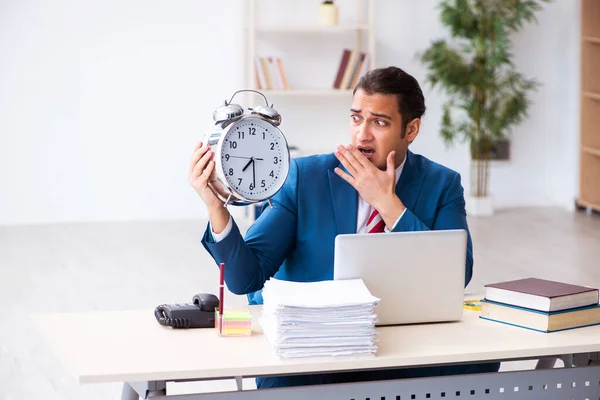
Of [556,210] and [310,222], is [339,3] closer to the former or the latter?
[556,210]

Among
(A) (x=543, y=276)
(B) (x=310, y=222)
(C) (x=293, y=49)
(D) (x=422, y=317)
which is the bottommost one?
(A) (x=543, y=276)

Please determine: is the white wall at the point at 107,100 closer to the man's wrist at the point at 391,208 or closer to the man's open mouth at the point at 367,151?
the man's open mouth at the point at 367,151

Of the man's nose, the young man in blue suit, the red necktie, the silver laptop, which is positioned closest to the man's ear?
the young man in blue suit

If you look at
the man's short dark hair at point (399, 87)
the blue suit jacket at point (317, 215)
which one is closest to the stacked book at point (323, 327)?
the blue suit jacket at point (317, 215)

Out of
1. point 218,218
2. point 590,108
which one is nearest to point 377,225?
point 218,218

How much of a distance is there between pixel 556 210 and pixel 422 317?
6019 millimetres

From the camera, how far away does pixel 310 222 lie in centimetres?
255

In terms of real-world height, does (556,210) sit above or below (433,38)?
below

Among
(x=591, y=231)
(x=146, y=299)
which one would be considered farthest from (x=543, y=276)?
(x=146, y=299)

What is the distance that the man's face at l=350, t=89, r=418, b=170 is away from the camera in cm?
254

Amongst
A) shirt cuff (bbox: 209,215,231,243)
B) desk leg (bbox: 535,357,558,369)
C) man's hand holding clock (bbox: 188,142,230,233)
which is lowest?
desk leg (bbox: 535,357,558,369)

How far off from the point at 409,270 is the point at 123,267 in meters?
3.88

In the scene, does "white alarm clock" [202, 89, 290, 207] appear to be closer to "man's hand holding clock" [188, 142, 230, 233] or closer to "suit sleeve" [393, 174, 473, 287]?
"man's hand holding clock" [188, 142, 230, 233]

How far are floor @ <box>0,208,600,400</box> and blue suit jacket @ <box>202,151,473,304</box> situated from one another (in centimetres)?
117
